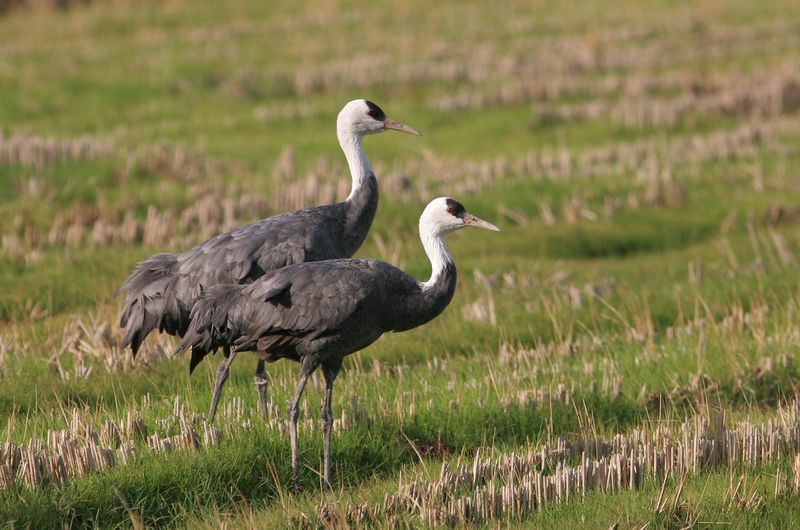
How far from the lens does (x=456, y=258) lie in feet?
46.6

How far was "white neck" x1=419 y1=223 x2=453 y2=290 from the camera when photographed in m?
8.02

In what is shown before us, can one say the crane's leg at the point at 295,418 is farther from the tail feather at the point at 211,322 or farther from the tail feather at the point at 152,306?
the tail feather at the point at 152,306

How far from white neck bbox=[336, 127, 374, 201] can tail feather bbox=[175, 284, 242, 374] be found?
204 cm

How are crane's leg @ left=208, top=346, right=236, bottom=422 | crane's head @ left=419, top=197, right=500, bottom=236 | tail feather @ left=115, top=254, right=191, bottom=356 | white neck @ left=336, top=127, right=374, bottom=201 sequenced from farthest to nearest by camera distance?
white neck @ left=336, top=127, right=374, bottom=201
tail feather @ left=115, top=254, right=191, bottom=356
crane's leg @ left=208, top=346, right=236, bottom=422
crane's head @ left=419, top=197, right=500, bottom=236

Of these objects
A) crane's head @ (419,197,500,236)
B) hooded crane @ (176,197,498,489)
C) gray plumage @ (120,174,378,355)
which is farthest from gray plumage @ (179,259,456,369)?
gray plumage @ (120,174,378,355)

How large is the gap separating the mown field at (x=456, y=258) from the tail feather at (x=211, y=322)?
1.77ft

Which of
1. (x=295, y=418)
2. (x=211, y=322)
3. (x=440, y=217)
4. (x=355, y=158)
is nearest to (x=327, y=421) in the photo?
(x=295, y=418)

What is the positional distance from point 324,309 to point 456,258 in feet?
21.7

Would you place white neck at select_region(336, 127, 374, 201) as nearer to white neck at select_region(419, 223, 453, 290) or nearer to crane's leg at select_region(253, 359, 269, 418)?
crane's leg at select_region(253, 359, 269, 418)

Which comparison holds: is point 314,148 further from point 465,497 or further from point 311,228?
point 465,497

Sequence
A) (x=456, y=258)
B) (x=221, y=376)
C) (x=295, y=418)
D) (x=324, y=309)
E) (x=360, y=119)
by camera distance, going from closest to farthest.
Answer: (x=324, y=309)
(x=295, y=418)
(x=221, y=376)
(x=360, y=119)
(x=456, y=258)

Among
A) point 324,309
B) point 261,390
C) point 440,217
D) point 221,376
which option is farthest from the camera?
point 261,390

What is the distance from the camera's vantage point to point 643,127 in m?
20.3

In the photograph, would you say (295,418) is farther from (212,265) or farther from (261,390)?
(212,265)
